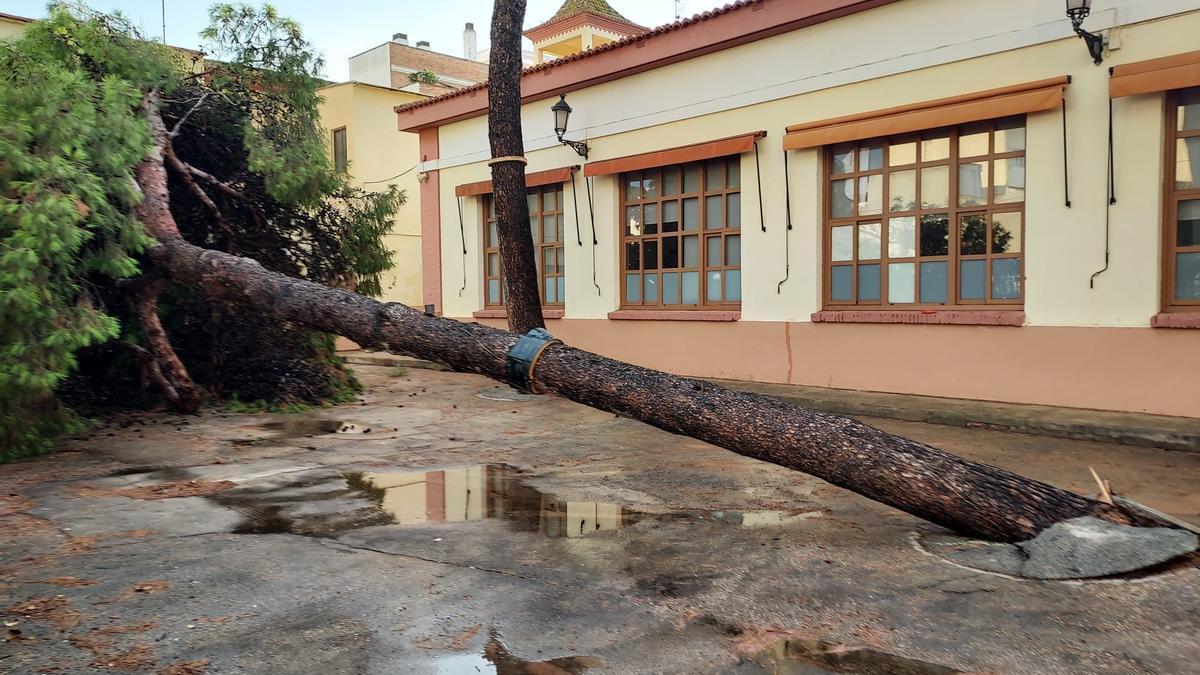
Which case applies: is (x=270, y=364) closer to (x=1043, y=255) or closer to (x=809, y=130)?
(x=809, y=130)

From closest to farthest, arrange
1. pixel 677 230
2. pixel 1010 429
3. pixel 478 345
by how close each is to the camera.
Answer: pixel 478 345, pixel 1010 429, pixel 677 230

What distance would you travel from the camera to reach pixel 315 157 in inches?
365

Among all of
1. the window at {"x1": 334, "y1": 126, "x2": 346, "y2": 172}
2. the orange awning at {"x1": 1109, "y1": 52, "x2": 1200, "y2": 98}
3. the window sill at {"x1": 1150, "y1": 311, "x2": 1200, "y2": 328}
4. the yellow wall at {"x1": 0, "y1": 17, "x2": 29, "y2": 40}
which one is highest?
the yellow wall at {"x1": 0, "y1": 17, "x2": 29, "y2": 40}

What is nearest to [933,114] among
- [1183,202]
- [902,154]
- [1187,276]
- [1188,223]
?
[902,154]

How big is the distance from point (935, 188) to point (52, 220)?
26.4 feet

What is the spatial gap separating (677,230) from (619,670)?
29.5ft

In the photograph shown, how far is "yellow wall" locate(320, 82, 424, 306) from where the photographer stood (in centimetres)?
2142

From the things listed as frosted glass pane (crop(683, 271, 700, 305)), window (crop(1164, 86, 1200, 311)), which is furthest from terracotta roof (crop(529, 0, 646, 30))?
window (crop(1164, 86, 1200, 311))

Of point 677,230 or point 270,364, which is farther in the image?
point 677,230

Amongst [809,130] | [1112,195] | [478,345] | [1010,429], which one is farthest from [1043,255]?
[478,345]

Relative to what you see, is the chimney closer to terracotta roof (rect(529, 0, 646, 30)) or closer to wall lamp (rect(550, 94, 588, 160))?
terracotta roof (rect(529, 0, 646, 30))

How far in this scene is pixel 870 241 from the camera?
30.6ft

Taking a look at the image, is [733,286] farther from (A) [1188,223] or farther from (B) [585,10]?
(B) [585,10]

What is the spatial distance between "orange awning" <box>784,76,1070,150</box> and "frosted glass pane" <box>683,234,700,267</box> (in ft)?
6.29
